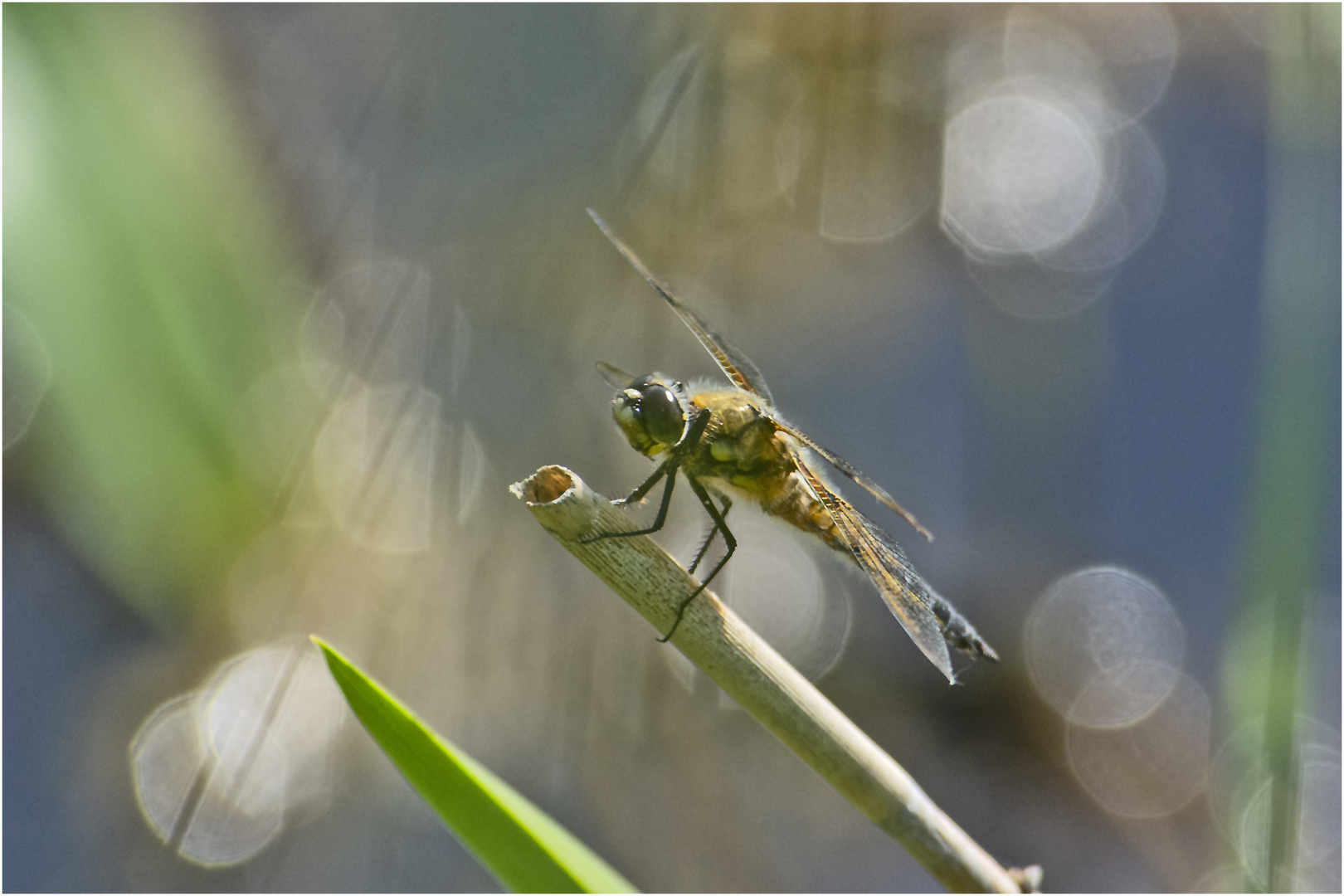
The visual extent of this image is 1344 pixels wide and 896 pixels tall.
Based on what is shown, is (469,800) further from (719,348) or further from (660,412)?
(719,348)

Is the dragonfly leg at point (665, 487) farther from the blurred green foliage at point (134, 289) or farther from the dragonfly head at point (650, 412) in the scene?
the blurred green foliage at point (134, 289)

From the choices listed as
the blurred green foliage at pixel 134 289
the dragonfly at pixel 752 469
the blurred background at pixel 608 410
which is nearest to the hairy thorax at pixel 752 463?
the dragonfly at pixel 752 469

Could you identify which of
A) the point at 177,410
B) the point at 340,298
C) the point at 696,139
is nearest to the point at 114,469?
the point at 177,410

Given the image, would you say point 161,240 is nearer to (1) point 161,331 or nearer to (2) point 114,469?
(1) point 161,331

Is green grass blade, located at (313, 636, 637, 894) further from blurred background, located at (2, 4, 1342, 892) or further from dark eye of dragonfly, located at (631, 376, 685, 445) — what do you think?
blurred background, located at (2, 4, 1342, 892)

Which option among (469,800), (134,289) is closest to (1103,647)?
(469,800)
